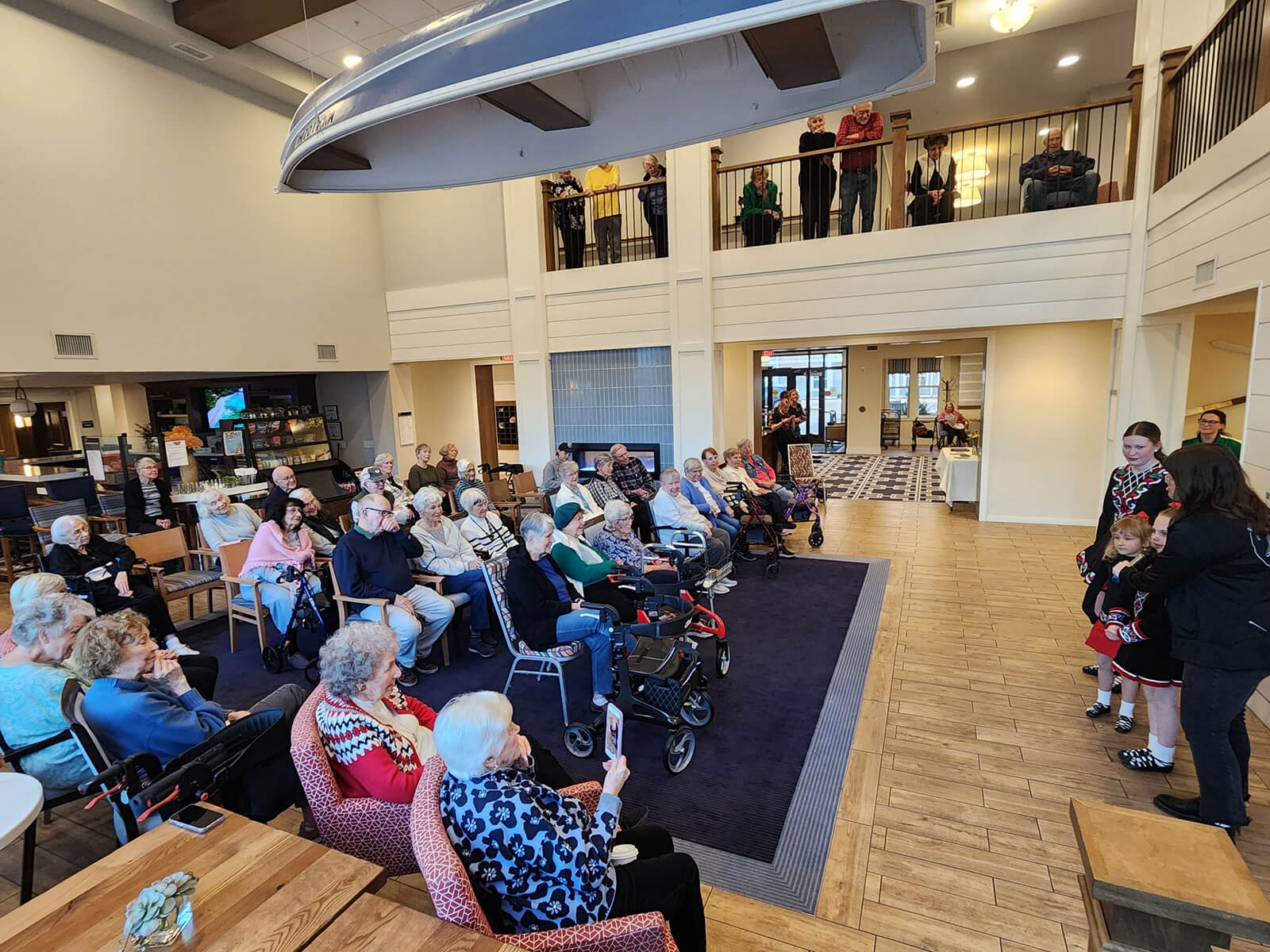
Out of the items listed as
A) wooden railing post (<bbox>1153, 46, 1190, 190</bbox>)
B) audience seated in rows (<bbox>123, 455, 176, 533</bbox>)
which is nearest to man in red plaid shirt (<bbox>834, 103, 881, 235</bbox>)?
wooden railing post (<bbox>1153, 46, 1190, 190</bbox>)

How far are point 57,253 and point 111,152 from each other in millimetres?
1252

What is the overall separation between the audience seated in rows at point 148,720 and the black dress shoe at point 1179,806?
3.56 metres

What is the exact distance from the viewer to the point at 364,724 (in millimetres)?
2059

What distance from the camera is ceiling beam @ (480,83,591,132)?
0.87 m

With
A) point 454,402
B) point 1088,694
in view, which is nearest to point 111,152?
point 454,402

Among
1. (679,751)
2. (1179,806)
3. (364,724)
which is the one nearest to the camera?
(364,724)

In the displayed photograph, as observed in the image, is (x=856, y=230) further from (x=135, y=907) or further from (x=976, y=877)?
(x=135, y=907)

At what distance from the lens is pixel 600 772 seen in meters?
3.06

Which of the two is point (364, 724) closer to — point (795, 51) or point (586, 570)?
point (586, 570)

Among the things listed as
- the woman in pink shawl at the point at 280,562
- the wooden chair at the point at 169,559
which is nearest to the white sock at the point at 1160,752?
the woman in pink shawl at the point at 280,562

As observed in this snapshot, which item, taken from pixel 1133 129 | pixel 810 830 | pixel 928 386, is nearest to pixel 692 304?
pixel 1133 129

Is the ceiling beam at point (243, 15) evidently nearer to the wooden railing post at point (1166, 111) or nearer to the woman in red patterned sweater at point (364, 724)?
the woman in red patterned sweater at point (364, 724)

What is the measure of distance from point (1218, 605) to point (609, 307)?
693 cm

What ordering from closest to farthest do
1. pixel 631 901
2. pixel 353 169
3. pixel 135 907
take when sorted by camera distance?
pixel 353 169 → pixel 135 907 → pixel 631 901
